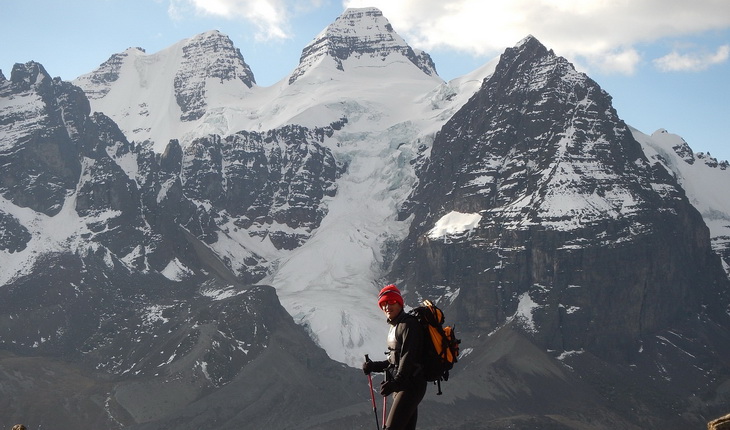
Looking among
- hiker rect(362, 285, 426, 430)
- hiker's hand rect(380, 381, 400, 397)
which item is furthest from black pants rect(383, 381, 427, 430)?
hiker's hand rect(380, 381, 400, 397)

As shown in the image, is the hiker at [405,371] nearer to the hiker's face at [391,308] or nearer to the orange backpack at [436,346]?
the orange backpack at [436,346]

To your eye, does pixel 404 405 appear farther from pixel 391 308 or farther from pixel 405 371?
pixel 391 308

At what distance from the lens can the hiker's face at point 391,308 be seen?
960 inches

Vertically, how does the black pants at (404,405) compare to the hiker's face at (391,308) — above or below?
below

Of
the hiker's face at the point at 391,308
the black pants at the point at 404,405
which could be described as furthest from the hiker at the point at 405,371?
the hiker's face at the point at 391,308

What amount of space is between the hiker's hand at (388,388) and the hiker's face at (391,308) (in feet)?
5.98

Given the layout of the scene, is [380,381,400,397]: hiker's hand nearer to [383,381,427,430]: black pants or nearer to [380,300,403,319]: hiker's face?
[383,381,427,430]: black pants

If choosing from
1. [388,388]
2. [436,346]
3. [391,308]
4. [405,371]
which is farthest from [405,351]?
[391,308]

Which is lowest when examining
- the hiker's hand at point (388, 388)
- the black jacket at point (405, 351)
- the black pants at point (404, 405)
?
the black pants at point (404, 405)

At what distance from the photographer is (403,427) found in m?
23.7

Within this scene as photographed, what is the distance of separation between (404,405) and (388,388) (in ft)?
3.37

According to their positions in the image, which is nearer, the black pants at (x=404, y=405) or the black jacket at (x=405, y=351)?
the black jacket at (x=405, y=351)

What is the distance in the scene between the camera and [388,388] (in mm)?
22719

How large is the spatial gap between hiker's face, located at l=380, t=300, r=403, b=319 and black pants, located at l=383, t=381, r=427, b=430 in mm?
1632
